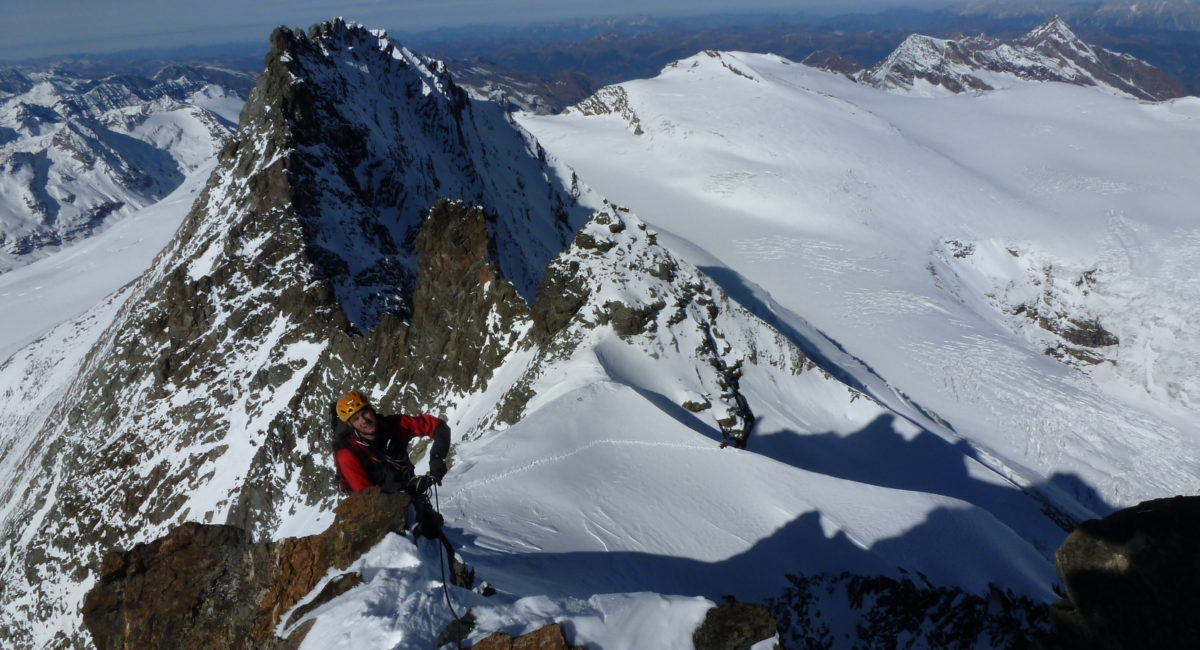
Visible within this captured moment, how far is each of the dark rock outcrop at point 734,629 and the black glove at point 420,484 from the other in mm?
3528

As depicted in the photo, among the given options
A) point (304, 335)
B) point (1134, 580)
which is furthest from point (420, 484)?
point (304, 335)

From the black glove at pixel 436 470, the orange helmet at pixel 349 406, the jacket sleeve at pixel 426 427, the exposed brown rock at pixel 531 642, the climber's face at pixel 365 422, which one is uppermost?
the orange helmet at pixel 349 406

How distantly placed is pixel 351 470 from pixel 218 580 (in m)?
1.91

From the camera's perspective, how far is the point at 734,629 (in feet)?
24.2

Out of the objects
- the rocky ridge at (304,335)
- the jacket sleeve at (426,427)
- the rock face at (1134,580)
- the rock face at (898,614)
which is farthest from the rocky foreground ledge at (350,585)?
the rocky ridge at (304,335)

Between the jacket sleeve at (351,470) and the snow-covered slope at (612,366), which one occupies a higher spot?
the jacket sleeve at (351,470)

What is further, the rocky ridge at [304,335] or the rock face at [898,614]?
the rocky ridge at [304,335]

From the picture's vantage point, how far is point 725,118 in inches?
3408

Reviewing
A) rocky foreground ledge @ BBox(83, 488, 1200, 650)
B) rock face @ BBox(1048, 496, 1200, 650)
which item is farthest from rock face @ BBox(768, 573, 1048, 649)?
rock face @ BBox(1048, 496, 1200, 650)

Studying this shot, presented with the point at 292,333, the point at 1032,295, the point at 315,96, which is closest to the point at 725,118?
the point at 1032,295

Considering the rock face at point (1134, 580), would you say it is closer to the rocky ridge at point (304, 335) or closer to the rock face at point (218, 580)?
the rock face at point (218, 580)

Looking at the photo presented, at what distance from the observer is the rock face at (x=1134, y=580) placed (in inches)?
286

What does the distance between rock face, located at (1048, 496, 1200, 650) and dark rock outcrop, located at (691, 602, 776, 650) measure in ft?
12.2

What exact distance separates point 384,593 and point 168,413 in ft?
94.0
